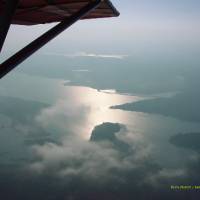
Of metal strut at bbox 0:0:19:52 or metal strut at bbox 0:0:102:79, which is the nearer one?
metal strut at bbox 0:0:19:52

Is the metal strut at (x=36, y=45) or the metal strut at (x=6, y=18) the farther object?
the metal strut at (x=36, y=45)

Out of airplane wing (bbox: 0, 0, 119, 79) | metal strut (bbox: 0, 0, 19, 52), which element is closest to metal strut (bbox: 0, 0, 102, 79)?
airplane wing (bbox: 0, 0, 119, 79)

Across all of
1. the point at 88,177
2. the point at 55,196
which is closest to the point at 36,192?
the point at 55,196

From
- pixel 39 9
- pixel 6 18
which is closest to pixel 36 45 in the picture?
pixel 6 18

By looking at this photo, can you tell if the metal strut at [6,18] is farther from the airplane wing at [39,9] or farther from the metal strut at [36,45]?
the metal strut at [36,45]

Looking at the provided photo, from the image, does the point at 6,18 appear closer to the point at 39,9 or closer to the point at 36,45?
the point at 36,45

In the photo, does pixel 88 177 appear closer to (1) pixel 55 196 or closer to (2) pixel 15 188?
(1) pixel 55 196

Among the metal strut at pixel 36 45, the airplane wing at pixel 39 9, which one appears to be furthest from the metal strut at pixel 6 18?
the metal strut at pixel 36 45

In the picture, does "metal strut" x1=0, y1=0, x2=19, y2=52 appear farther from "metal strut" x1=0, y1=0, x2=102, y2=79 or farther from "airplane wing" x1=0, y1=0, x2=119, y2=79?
"metal strut" x1=0, y1=0, x2=102, y2=79
